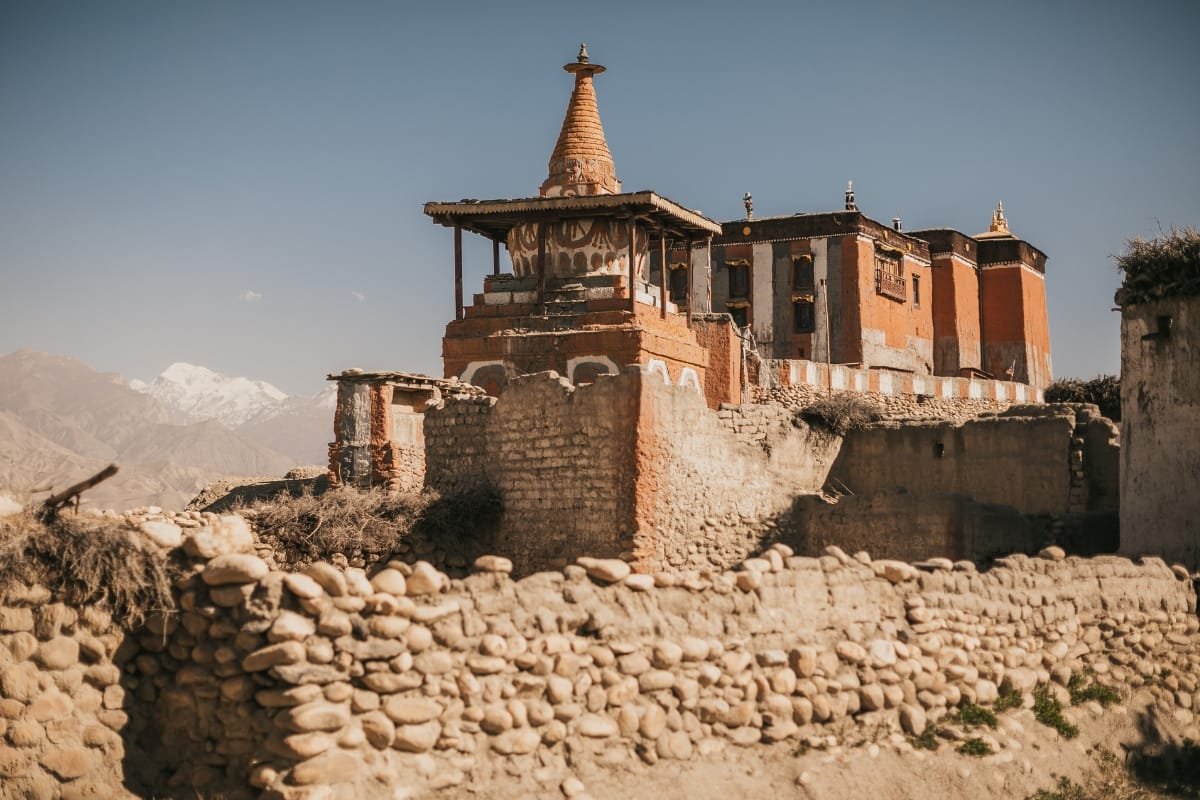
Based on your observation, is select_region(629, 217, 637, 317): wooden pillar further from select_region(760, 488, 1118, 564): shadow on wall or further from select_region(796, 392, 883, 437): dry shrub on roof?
select_region(760, 488, 1118, 564): shadow on wall

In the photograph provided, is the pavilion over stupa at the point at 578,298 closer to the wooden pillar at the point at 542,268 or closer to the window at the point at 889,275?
the wooden pillar at the point at 542,268

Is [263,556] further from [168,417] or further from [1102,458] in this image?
[168,417]

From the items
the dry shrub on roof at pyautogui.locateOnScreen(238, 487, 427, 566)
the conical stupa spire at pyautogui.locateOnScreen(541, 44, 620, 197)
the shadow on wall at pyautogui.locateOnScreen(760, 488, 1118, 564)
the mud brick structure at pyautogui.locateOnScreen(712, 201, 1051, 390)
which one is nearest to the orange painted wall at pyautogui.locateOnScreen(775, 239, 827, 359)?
the mud brick structure at pyautogui.locateOnScreen(712, 201, 1051, 390)

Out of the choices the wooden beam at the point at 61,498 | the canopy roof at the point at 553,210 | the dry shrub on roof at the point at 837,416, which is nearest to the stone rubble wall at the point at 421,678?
the wooden beam at the point at 61,498

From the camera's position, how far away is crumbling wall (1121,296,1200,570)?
13062mm

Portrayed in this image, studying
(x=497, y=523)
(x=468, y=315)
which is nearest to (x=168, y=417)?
(x=468, y=315)

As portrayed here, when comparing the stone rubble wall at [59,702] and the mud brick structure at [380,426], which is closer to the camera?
the stone rubble wall at [59,702]

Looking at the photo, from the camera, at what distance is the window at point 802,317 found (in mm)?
37844

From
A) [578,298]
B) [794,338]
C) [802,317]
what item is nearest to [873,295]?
[802,317]

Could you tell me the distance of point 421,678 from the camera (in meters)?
6.83

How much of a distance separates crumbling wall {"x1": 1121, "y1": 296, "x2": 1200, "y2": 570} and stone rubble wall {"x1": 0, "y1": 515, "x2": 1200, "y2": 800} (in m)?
5.22

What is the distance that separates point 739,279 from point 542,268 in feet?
56.6

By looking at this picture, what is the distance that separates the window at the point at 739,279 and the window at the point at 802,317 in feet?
4.44

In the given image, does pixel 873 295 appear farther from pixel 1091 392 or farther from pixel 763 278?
pixel 1091 392
